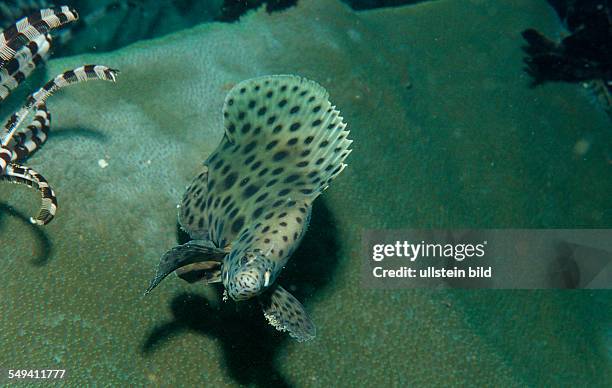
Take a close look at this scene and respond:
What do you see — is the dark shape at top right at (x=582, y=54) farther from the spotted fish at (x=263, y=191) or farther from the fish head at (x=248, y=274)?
the fish head at (x=248, y=274)

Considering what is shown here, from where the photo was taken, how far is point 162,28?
17.2 feet

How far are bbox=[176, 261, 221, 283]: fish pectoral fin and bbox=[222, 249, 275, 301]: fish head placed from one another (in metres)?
0.31

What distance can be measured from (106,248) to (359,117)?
2733 millimetres

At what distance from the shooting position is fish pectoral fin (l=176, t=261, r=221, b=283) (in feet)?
8.42

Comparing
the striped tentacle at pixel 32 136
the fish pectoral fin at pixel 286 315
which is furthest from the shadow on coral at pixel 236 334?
the striped tentacle at pixel 32 136

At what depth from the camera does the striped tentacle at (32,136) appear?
131 inches

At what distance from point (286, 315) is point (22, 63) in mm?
2544

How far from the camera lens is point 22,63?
3.11 meters

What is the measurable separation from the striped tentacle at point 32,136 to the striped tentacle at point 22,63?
9.9 inches

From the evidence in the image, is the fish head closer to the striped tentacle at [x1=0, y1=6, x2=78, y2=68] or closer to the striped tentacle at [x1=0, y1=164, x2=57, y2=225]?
the striped tentacle at [x1=0, y1=164, x2=57, y2=225]

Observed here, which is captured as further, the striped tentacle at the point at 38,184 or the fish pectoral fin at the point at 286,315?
the striped tentacle at the point at 38,184

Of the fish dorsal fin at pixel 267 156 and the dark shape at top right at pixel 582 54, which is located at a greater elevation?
the fish dorsal fin at pixel 267 156

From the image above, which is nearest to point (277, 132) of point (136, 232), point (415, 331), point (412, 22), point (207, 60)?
point (136, 232)

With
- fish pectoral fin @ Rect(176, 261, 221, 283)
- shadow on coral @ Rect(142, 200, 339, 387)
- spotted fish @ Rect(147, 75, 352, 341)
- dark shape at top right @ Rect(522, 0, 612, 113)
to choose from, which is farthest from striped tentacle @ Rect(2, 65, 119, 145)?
dark shape at top right @ Rect(522, 0, 612, 113)
